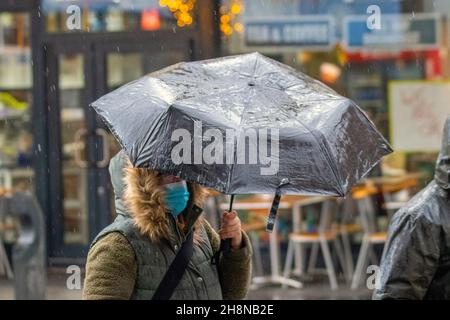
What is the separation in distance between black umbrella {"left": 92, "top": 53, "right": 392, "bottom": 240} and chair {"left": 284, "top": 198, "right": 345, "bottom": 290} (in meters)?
6.34

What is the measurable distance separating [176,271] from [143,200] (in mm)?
307

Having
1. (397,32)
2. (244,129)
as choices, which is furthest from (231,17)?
(244,129)

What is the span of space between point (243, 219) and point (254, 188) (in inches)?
280

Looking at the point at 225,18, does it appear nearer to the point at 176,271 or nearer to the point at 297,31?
the point at 297,31

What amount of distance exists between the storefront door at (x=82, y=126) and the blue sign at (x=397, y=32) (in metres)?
1.89

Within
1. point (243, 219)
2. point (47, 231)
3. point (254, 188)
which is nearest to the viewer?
point (254, 188)

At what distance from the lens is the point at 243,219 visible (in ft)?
35.3

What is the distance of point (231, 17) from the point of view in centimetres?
1098

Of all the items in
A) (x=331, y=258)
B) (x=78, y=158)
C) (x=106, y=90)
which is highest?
(x=106, y=90)

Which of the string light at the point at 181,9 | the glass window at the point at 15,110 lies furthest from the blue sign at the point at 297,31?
the glass window at the point at 15,110
